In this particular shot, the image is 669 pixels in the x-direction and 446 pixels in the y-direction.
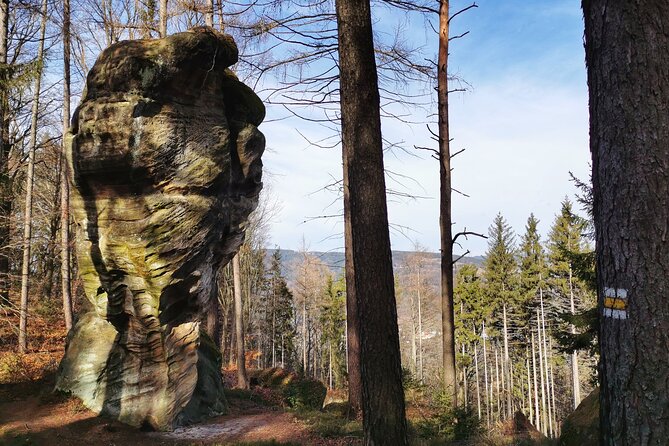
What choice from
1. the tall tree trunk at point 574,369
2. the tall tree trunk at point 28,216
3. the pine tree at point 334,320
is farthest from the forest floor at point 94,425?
the pine tree at point 334,320

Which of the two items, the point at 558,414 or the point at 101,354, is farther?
the point at 558,414

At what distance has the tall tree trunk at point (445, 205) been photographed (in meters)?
10.6

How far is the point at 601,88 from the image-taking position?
8.30 ft

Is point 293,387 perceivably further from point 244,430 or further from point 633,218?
point 633,218

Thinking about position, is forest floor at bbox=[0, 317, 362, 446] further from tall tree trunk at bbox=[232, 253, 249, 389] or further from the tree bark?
the tree bark

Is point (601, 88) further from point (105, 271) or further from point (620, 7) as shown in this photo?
point (105, 271)

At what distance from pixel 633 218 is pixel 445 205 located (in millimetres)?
8600

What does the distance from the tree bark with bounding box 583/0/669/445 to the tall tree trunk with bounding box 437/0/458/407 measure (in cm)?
825

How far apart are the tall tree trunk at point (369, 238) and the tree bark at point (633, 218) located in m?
2.35

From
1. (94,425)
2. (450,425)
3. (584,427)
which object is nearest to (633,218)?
(584,427)

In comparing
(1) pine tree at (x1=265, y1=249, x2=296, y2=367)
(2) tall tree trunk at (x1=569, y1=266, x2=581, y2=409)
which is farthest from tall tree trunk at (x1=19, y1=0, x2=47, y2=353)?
(2) tall tree trunk at (x1=569, y1=266, x2=581, y2=409)

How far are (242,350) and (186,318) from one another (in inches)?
306

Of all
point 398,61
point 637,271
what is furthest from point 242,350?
point 637,271

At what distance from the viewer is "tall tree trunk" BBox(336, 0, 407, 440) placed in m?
4.54
